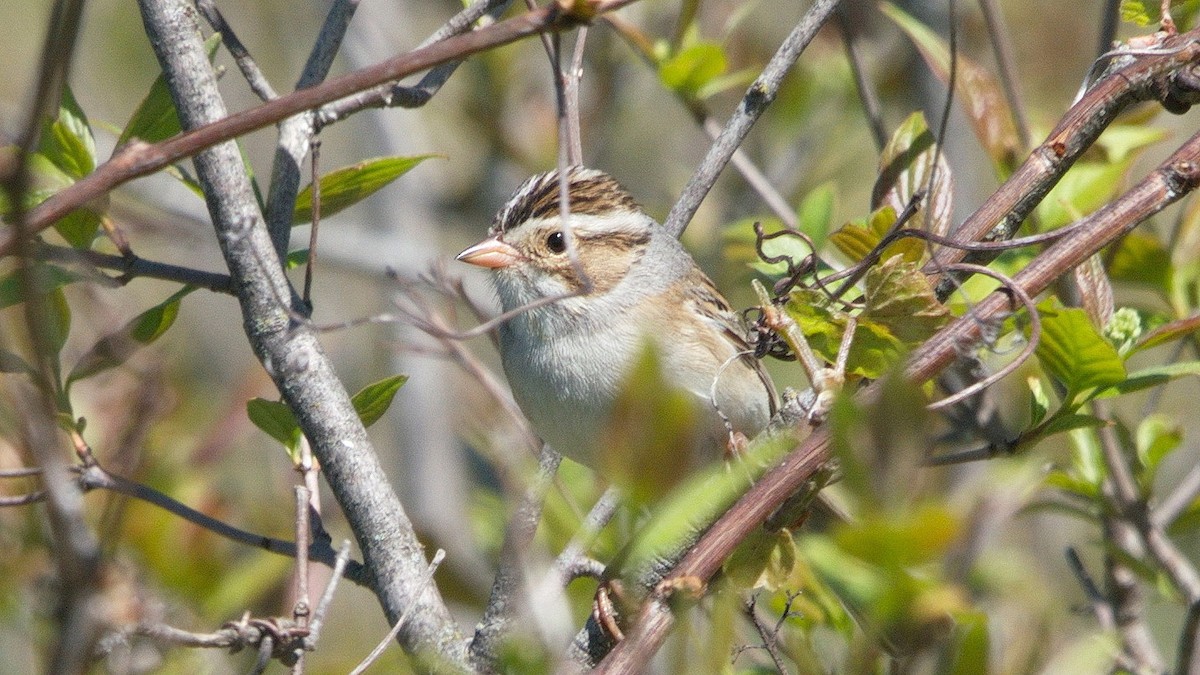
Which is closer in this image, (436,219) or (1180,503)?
(1180,503)

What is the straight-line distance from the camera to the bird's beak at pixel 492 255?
3.12m

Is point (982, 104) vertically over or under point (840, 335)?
over

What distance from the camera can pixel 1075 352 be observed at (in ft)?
5.96

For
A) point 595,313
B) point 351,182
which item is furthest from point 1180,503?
point 351,182

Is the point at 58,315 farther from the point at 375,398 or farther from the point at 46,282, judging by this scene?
A: the point at 375,398

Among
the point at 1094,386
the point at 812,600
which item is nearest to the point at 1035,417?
the point at 1094,386

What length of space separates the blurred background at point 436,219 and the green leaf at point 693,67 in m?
0.11

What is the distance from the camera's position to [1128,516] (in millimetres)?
2611

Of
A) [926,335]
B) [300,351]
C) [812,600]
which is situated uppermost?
[300,351]

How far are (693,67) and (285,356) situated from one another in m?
1.29

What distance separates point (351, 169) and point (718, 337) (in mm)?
1249

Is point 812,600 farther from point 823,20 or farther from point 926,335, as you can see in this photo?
point 823,20

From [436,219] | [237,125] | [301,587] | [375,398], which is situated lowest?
[436,219]

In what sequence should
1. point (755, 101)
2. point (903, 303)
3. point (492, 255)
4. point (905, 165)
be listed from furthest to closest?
point (492, 255) < point (905, 165) < point (755, 101) < point (903, 303)
